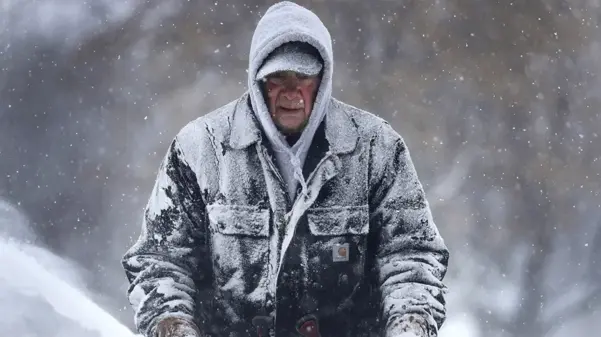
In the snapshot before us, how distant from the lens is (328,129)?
2.82 meters

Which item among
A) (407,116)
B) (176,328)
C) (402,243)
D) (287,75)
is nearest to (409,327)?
(402,243)

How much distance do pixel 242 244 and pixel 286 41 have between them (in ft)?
1.74

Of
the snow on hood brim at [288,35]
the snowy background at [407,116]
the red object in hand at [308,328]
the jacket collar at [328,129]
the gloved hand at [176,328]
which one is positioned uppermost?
the snowy background at [407,116]

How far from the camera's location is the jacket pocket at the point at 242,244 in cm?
273

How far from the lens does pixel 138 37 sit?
1154 centimetres

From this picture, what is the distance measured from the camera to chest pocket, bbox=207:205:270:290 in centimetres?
273

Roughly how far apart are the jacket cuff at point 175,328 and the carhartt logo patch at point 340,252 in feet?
1.32

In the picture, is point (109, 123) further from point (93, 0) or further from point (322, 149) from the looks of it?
point (322, 149)

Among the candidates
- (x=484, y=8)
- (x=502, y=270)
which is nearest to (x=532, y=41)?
(x=484, y=8)

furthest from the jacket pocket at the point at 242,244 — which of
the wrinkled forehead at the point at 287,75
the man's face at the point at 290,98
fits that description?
the wrinkled forehead at the point at 287,75

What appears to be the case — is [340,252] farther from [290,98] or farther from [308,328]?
[290,98]

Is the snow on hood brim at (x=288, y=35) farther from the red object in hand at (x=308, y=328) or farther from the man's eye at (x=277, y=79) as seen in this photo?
the red object in hand at (x=308, y=328)

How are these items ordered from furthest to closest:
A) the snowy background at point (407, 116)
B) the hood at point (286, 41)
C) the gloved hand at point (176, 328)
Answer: the snowy background at point (407, 116) < the hood at point (286, 41) < the gloved hand at point (176, 328)

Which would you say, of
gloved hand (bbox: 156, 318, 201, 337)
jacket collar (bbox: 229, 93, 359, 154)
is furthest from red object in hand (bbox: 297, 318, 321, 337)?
jacket collar (bbox: 229, 93, 359, 154)
